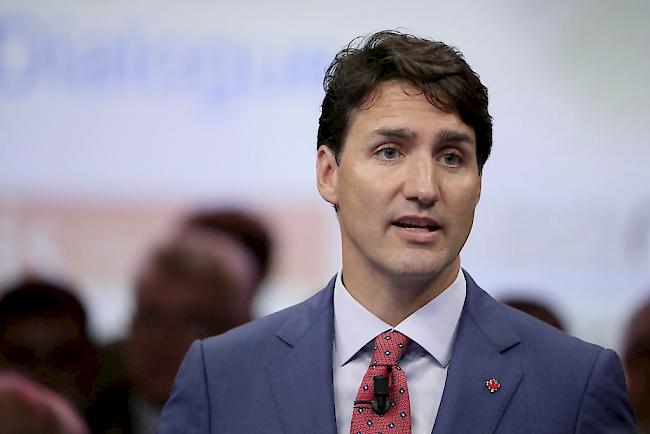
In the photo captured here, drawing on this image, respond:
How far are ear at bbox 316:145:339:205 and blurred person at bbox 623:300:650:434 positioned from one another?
1.73 metres

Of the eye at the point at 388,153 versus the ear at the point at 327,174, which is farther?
the ear at the point at 327,174

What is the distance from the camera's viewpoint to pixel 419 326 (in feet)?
8.18

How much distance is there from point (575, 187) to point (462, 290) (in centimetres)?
159

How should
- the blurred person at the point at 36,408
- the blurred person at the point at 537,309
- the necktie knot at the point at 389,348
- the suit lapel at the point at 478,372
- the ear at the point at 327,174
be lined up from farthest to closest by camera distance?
the blurred person at the point at 537,309
the blurred person at the point at 36,408
the ear at the point at 327,174
the necktie knot at the point at 389,348
the suit lapel at the point at 478,372

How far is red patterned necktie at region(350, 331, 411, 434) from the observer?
2363mm

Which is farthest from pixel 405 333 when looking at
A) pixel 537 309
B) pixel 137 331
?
pixel 137 331

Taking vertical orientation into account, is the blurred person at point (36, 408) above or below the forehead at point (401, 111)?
below

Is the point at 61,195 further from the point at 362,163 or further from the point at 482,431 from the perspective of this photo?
the point at 482,431

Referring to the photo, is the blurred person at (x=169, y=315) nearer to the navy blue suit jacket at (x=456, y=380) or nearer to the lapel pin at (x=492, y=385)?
the navy blue suit jacket at (x=456, y=380)

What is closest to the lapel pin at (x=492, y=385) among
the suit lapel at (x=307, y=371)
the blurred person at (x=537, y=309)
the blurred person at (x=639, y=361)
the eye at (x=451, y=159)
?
the suit lapel at (x=307, y=371)

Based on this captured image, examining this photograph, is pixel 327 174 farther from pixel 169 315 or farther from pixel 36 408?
pixel 36 408

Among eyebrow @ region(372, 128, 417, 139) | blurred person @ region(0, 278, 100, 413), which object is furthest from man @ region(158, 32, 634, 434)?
blurred person @ region(0, 278, 100, 413)

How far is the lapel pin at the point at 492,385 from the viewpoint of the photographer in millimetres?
2395

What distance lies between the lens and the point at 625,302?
4016mm
